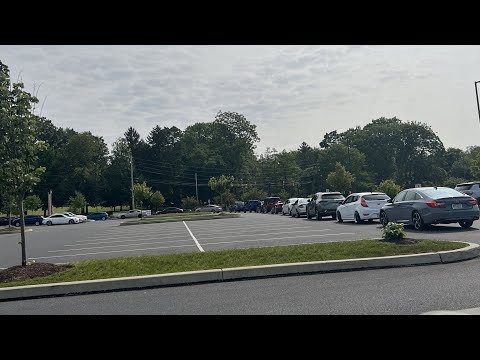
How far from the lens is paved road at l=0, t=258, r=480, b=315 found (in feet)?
19.3

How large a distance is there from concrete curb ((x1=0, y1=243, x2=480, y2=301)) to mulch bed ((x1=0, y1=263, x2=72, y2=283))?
3.73 ft

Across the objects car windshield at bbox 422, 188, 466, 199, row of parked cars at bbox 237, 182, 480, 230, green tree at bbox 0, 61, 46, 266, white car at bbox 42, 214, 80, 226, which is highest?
green tree at bbox 0, 61, 46, 266

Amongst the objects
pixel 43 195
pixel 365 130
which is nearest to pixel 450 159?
pixel 365 130

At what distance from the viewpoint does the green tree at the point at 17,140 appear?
390 inches

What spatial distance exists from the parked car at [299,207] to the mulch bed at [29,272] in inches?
843

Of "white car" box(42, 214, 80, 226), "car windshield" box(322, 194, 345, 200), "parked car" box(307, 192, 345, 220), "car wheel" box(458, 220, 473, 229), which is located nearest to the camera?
"car wheel" box(458, 220, 473, 229)

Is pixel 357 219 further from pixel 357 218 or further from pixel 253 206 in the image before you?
pixel 253 206

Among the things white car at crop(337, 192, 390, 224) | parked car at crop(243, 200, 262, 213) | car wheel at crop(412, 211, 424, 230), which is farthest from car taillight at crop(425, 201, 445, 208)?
parked car at crop(243, 200, 262, 213)

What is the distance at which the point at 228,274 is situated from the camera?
27.7ft

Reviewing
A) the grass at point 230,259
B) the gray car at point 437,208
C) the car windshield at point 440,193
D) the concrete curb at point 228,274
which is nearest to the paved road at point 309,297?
the concrete curb at point 228,274

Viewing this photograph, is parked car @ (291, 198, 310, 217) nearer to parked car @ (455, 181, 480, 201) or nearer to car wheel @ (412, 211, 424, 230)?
parked car @ (455, 181, 480, 201)
